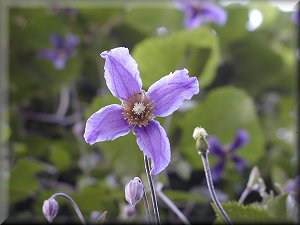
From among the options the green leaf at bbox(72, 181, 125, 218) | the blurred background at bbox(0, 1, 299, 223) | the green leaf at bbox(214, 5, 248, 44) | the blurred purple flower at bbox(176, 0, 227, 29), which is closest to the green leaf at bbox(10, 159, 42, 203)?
the blurred background at bbox(0, 1, 299, 223)

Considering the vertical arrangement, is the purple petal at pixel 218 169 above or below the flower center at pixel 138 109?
below

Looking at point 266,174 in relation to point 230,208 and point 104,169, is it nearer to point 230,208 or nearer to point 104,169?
point 104,169

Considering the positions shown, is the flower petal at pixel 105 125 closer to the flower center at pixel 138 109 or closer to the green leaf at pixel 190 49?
the flower center at pixel 138 109

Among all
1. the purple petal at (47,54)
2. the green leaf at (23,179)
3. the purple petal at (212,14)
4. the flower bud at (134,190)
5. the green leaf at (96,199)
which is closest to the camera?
the flower bud at (134,190)

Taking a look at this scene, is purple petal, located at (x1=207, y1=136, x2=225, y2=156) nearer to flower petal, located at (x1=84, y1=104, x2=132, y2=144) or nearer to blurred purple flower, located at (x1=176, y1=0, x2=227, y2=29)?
blurred purple flower, located at (x1=176, y1=0, x2=227, y2=29)

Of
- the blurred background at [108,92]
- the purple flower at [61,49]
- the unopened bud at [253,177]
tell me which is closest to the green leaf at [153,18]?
the blurred background at [108,92]

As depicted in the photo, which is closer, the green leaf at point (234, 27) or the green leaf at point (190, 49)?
the green leaf at point (190, 49)

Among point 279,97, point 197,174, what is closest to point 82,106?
point 197,174
